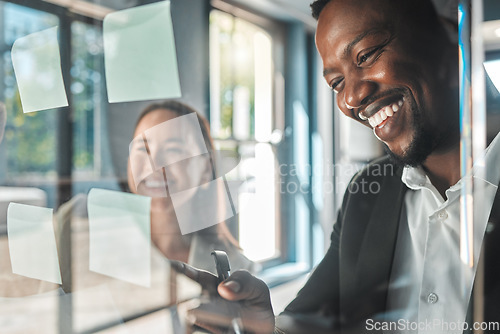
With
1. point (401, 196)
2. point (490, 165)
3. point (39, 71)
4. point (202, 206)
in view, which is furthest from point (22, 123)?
point (490, 165)

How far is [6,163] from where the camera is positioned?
0.96m

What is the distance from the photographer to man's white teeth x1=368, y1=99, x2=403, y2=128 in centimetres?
69

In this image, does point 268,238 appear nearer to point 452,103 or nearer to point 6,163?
point 452,103

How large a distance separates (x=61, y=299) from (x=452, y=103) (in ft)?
2.91

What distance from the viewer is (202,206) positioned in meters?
0.84

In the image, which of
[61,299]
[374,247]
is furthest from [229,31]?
[61,299]

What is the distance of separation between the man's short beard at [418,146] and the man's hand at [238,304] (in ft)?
1.06

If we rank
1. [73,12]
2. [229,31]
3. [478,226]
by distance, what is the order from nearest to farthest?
[478,226]
[229,31]
[73,12]

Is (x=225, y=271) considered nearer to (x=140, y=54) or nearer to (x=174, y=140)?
(x=174, y=140)

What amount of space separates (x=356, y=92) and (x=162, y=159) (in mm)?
395

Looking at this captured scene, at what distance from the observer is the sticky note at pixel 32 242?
96 centimetres

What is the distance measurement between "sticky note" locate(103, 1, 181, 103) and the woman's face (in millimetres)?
59

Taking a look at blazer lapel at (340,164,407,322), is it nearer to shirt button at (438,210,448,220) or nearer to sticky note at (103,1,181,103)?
shirt button at (438,210,448,220)

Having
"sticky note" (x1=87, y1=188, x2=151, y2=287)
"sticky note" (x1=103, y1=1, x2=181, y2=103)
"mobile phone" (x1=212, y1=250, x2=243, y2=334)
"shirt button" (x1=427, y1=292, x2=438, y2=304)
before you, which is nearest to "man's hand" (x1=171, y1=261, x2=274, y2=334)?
"mobile phone" (x1=212, y1=250, x2=243, y2=334)
